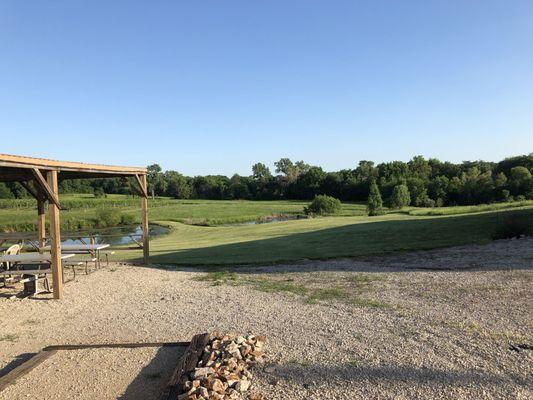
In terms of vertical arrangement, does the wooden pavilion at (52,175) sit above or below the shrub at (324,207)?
above

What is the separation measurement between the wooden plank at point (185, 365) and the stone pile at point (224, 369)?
7cm

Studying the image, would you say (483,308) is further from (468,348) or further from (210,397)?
(210,397)

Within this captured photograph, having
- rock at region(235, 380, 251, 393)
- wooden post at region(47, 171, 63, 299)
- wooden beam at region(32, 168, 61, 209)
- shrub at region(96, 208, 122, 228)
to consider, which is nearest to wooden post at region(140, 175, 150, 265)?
wooden post at region(47, 171, 63, 299)

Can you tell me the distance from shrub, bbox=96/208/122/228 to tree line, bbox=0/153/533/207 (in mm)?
26998

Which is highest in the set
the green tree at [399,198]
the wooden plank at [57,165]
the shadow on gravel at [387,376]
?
the wooden plank at [57,165]


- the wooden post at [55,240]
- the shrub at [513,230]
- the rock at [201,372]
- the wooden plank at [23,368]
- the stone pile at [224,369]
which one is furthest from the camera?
the shrub at [513,230]

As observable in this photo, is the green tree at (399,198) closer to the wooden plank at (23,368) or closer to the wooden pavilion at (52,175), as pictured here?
the wooden pavilion at (52,175)

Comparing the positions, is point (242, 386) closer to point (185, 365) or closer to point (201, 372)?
point (201, 372)

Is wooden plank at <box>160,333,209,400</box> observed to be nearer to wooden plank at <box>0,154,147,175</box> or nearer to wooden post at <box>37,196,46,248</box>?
wooden plank at <box>0,154,147,175</box>

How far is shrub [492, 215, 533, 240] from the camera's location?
16781 mm

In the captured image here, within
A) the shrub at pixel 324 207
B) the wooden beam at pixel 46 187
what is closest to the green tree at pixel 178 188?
the shrub at pixel 324 207

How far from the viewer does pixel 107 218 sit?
159 ft

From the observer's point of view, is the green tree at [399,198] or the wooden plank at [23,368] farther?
the green tree at [399,198]

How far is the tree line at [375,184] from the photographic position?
214 feet
